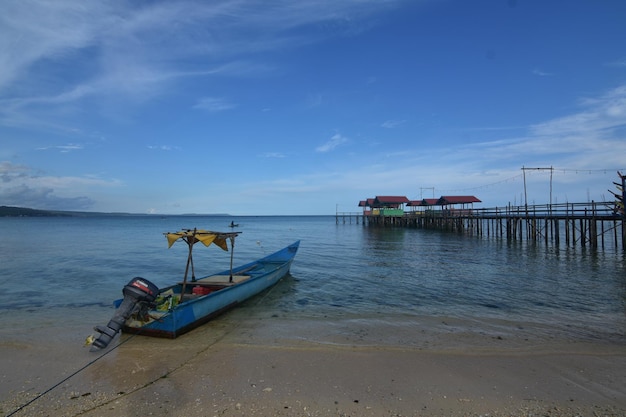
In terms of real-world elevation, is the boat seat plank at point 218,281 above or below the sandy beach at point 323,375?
above

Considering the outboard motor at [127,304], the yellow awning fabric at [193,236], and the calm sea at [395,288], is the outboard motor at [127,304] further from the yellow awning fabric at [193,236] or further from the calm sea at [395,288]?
the calm sea at [395,288]

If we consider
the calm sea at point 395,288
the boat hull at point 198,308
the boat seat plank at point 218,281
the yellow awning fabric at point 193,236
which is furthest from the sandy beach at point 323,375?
the boat seat plank at point 218,281

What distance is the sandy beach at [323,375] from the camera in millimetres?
5363

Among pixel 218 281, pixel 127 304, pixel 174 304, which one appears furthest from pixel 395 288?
pixel 127 304

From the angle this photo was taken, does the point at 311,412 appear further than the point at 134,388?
No

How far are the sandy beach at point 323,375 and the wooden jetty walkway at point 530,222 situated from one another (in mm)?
23577

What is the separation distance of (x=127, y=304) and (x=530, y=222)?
45097 millimetres

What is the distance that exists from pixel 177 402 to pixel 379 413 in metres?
3.00

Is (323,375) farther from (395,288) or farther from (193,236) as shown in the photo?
(395,288)

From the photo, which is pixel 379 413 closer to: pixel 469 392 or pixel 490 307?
pixel 469 392

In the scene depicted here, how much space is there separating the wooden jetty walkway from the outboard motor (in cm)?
2879

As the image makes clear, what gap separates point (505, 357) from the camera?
7316 mm

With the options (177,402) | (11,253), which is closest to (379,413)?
(177,402)

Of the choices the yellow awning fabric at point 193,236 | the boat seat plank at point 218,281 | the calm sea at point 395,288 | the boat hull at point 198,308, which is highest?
the yellow awning fabric at point 193,236
